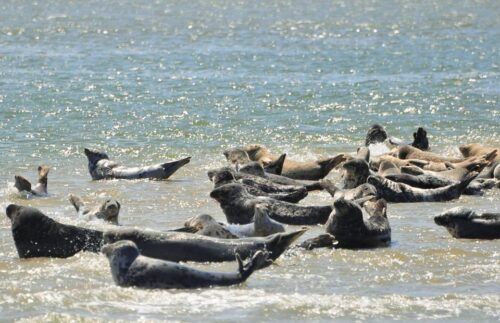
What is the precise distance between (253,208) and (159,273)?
2316 millimetres

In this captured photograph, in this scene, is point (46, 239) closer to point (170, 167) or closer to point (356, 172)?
point (356, 172)

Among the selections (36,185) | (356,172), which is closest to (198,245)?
(356,172)

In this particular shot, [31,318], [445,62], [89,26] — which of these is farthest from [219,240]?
[89,26]

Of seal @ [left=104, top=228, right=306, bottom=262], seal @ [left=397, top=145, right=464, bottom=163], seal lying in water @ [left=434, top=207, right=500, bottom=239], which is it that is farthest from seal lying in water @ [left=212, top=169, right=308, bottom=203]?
seal @ [left=397, top=145, right=464, bottom=163]

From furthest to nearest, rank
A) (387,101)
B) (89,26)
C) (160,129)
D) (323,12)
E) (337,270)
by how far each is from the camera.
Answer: (323,12)
(89,26)
(387,101)
(160,129)
(337,270)

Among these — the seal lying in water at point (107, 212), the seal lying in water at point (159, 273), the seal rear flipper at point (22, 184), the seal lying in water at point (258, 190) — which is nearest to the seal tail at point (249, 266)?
the seal lying in water at point (159, 273)

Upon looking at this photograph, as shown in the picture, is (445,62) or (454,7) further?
(454,7)

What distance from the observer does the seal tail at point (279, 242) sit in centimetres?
809

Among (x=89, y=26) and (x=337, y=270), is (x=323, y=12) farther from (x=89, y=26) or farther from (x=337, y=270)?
(x=337, y=270)

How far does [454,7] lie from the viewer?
145 ft

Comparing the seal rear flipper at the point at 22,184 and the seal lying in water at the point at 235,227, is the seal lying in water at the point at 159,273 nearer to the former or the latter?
the seal lying in water at the point at 235,227

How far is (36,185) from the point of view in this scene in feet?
37.4

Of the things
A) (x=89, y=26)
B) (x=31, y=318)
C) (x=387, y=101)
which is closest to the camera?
(x=31, y=318)

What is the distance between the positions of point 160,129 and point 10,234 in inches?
269
